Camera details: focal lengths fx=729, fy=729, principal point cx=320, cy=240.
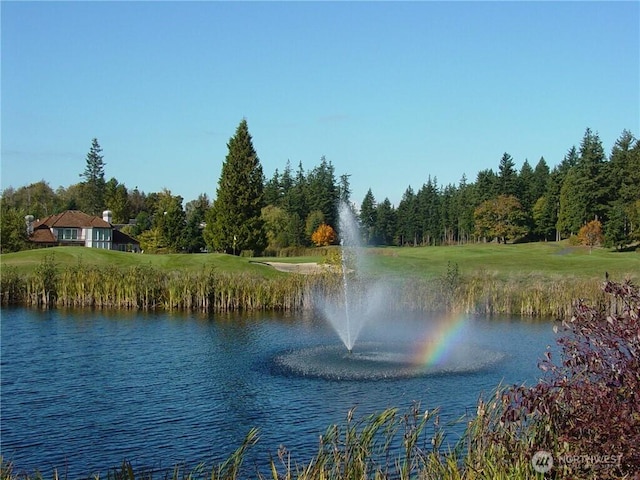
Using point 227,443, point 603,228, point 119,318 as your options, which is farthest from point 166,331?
point 603,228

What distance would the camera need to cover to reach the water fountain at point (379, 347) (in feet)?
71.3

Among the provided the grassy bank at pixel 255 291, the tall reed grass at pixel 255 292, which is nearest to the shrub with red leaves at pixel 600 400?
the grassy bank at pixel 255 291

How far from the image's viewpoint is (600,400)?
7281 millimetres

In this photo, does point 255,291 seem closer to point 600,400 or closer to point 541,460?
point 541,460

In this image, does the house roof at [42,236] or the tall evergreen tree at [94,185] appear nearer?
the house roof at [42,236]

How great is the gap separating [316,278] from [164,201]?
6430cm

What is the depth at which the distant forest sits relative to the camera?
241ft

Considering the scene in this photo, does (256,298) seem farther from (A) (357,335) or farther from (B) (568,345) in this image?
A: (B) (568,345)

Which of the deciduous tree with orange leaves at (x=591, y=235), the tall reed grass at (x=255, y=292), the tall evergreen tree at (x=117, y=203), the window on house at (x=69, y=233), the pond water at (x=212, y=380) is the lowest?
the pond water at (x=212, y=380)

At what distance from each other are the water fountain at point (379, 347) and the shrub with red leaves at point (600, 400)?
12915mm

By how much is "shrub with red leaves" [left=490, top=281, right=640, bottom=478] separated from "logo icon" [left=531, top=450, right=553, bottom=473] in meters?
0.10

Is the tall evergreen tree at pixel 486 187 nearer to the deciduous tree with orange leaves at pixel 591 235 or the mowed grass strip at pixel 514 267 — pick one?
the deciduous tree with orange leaves at pixel 591 235

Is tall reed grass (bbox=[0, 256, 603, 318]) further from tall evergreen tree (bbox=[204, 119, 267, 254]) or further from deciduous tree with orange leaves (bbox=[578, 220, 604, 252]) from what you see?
deciduous tree with orange leaves (bbox=[578, 220, 604, 252])

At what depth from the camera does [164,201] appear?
9844 centimetres
